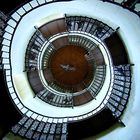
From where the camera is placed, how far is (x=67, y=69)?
33.7ft

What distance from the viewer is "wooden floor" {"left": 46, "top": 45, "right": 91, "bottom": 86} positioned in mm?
10352

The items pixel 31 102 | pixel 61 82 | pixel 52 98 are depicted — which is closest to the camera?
pixel 31 102

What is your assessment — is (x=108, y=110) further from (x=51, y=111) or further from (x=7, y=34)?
(x=7, y=34)

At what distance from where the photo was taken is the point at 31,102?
8.47 meters

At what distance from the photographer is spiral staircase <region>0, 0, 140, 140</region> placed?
6145mm

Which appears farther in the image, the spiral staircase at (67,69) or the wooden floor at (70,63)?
the wooden floor at (70,63)

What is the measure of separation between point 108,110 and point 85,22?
10.4 ft

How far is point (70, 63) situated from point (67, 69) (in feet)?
0.97

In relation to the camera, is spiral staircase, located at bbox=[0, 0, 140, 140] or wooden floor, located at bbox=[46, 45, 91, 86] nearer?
spiral staircase, located at bbox=[0, 0, 140, 140]

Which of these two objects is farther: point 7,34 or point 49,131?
point 49,131

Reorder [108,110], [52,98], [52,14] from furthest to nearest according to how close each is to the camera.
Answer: [52,98], [52,14], [108,110]

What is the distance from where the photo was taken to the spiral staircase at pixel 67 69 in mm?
6145

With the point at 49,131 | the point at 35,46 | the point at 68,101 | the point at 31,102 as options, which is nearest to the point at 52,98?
the point at 68,101

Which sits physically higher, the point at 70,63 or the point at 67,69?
the point at 70,63
